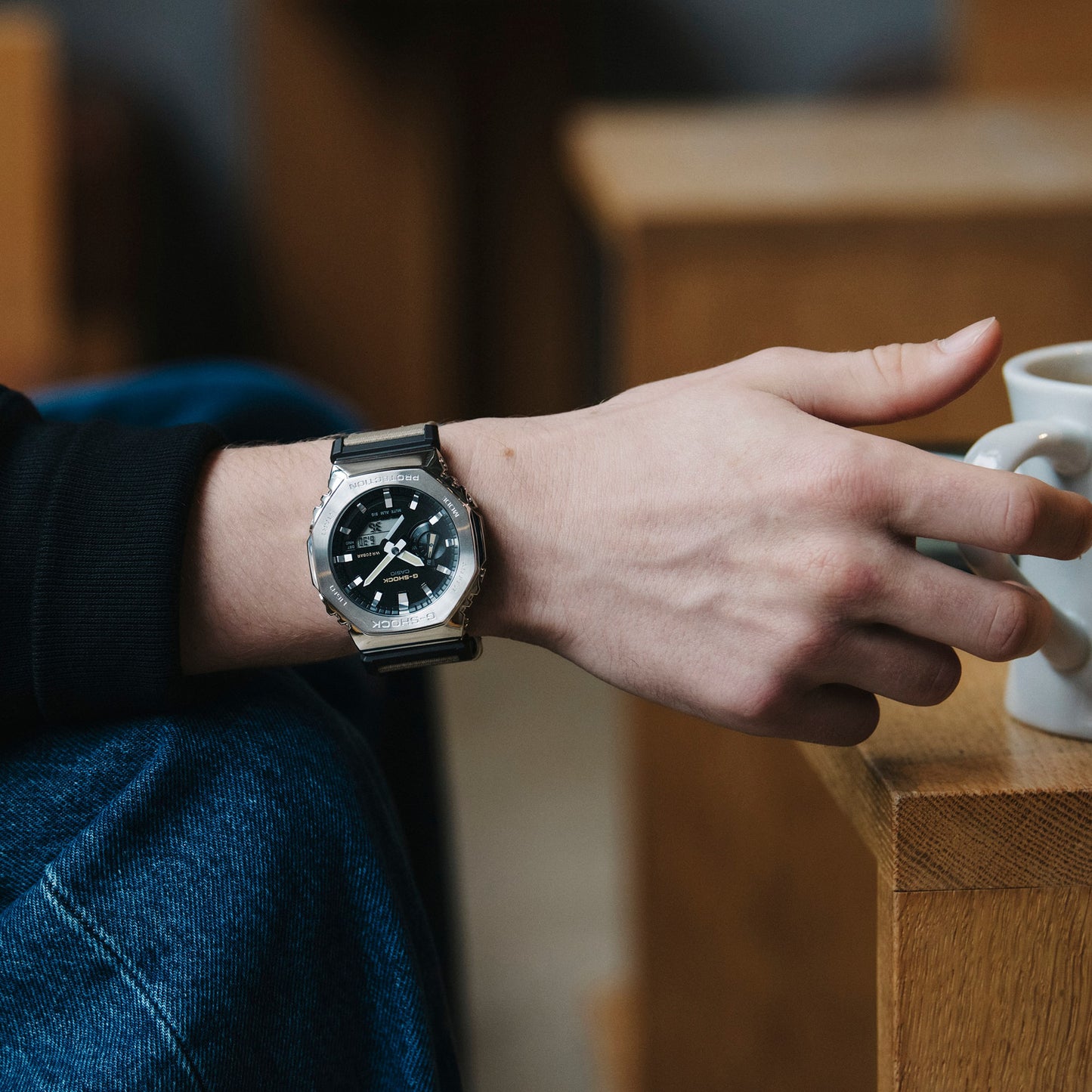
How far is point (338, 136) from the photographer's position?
2.74 metres

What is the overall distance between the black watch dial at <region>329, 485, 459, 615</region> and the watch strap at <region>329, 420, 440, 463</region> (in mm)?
14

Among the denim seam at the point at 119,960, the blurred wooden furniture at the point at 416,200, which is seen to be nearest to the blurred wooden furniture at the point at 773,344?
the denim seam at the point at 119,960

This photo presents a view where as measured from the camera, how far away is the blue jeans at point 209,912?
408mm

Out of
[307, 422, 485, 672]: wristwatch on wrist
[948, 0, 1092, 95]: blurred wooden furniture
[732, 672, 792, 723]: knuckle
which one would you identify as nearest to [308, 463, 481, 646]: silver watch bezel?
[307, 422, 485, 672]: wristwatch on wrist

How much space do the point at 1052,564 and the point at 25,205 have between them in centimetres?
193

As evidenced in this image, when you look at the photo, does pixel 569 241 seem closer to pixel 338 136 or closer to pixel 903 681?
pixel 338 136

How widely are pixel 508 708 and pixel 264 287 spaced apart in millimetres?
1196

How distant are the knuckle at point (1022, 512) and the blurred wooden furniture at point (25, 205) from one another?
1.85m

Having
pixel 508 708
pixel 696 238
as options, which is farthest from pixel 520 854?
pixel 696 238

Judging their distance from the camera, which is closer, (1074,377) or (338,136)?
(1074,377)

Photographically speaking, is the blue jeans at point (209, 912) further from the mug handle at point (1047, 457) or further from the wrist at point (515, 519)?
the mug handle at point (1047, 457)

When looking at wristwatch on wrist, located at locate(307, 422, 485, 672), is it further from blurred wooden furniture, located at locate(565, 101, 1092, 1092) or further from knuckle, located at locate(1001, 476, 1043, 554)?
blurred wooden furniture, located at locate(565, 101, 1092, 1092)

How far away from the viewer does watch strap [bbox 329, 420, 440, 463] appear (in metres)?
0.47

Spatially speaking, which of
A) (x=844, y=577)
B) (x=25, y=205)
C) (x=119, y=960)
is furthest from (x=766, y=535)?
(x=25, y=205)
